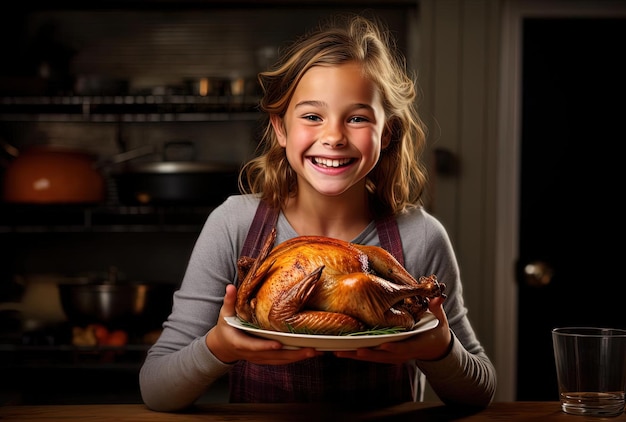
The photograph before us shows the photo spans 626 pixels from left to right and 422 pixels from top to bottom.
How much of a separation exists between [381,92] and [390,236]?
0.28 m

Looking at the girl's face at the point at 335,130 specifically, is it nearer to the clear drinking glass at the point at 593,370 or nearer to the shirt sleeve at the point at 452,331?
the shirt sleeve at the point at 452,331

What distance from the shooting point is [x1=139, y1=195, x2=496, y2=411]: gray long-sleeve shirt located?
3.82ft

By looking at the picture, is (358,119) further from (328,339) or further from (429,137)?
(429,137)

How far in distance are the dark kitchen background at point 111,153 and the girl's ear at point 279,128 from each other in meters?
1.11

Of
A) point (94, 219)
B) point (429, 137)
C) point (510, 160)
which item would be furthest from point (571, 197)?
point (94, 219)

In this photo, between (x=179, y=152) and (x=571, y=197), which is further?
(x=179, y=152)

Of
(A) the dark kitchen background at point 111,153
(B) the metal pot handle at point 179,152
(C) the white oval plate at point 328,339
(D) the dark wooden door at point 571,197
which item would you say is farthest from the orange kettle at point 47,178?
(C) the white oval plate at point 328,339

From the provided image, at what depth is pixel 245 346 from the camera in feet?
3.23

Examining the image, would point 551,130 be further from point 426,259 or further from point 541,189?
point 426,259

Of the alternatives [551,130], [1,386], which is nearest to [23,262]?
[1,386]

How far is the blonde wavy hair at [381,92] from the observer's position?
4.28 feet

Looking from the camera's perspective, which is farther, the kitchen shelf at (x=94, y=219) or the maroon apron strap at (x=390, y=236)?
the kitchen shelf at (x=94, y=219)

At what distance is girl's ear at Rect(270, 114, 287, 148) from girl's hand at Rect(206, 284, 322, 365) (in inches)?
17.2

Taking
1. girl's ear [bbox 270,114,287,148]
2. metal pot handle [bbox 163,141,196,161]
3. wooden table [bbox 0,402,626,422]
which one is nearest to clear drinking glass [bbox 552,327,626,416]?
wooden table [bbox 0,402,626,422]
